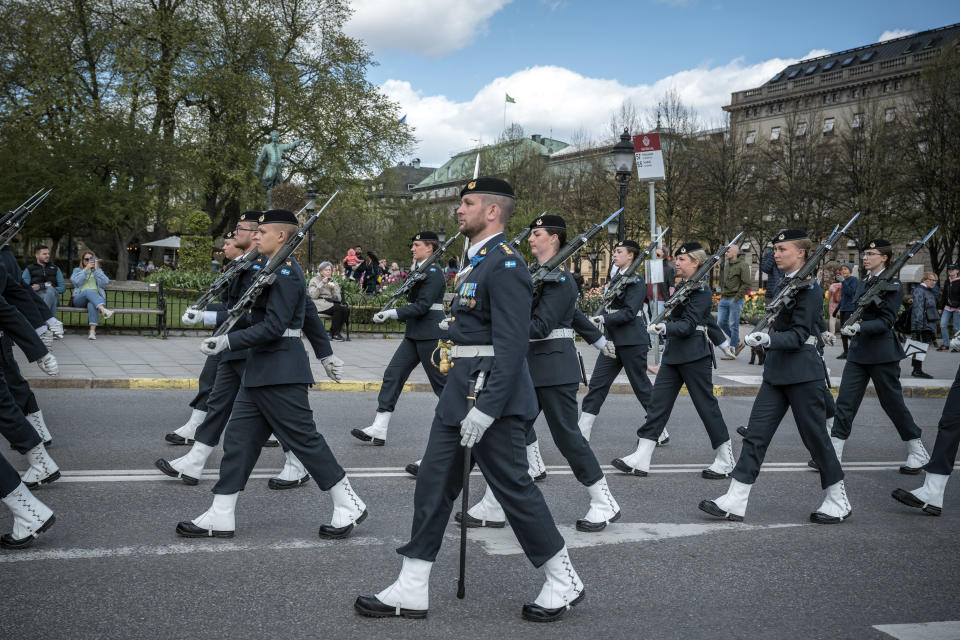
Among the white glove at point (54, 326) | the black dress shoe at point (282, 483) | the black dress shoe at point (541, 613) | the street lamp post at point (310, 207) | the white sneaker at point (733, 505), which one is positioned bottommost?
the white sneaker at point (733, 505)

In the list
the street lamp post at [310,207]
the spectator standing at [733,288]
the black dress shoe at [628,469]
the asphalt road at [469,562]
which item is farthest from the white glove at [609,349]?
the spectator standing at [733,288]

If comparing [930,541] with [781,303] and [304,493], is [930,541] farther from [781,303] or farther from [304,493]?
[304,493]

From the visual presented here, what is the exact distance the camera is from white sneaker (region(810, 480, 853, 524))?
5.79m

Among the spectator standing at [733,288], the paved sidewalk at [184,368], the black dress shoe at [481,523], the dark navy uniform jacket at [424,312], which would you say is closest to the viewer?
the black dress shoe at [481,523]

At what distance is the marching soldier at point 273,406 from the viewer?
490 centimetres

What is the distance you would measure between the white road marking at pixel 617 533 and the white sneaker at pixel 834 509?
0.12 metres

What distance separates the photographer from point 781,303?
5.92m

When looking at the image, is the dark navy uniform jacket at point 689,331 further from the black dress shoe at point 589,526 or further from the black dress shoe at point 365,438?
the black dress shoe at point 365,438

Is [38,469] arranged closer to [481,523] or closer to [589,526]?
[481,523]

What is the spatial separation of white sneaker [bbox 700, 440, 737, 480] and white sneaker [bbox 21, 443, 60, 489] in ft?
16.8

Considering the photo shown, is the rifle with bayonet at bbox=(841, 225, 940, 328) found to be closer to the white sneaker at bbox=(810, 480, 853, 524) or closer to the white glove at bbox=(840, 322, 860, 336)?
the white glove at bbox=(840, 322, 860, 336)

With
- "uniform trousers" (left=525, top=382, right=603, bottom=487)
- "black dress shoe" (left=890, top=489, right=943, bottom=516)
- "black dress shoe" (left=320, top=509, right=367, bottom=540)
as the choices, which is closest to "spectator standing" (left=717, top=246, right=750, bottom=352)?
"black dress shoe" (left=890, top=489, right=943, bottom=516)

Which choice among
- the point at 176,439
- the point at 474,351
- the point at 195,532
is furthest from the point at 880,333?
the point at 176,439

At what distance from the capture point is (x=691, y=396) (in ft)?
23.6
